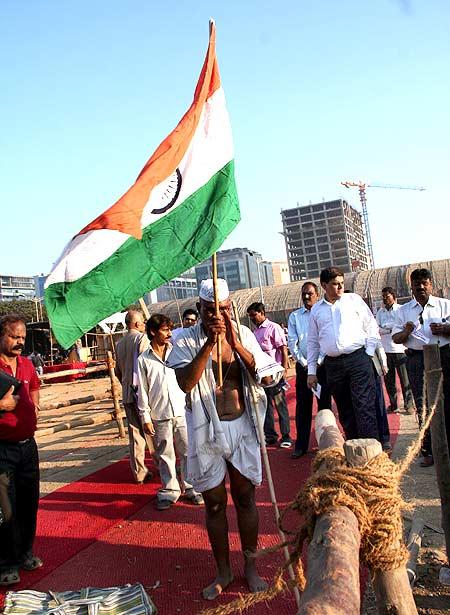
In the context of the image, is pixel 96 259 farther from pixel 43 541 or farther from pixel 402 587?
pixel 43 541

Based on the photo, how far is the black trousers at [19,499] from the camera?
14.3 feet

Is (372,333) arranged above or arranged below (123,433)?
above

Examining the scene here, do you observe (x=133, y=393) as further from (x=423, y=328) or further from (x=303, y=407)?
(x=423, y=328)

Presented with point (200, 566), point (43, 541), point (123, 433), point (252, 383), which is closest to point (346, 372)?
point (252, 383)

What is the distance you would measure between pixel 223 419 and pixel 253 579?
3.47ft

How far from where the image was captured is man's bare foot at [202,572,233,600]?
3742 millimetres

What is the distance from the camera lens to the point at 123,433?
31.9ft

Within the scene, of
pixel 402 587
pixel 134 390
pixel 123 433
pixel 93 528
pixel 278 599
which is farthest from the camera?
pixel 123 433

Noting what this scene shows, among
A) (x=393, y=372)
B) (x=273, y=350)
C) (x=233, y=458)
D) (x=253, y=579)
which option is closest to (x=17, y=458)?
(x=233, y=458)

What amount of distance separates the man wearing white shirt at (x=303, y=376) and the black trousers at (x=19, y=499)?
3171mm

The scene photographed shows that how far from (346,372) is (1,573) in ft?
10.6

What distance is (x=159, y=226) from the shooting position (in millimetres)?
3611

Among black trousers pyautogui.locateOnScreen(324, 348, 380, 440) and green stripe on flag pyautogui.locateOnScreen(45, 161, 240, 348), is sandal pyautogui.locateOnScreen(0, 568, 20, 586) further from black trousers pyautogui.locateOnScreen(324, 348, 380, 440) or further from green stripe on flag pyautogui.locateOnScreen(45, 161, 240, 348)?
black trousers pyautogui.locateOnScreen(324, 348, 380, 440)

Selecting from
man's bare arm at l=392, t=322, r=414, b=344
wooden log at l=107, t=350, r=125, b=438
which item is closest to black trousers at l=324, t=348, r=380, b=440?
man's bare arm at l=392, t=322, r=414, b=344
